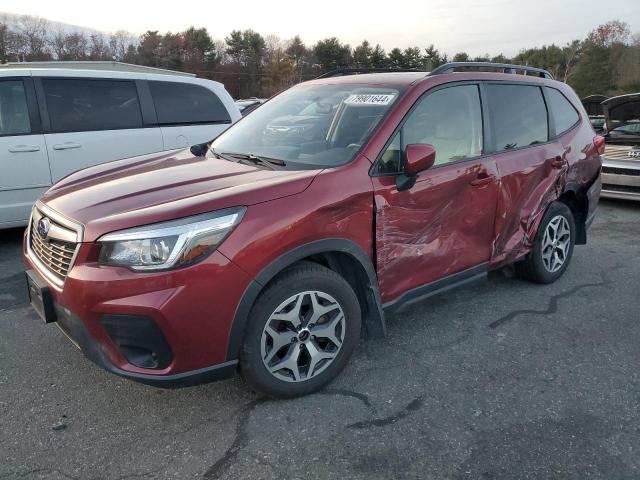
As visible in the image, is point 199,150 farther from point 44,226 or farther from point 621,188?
point 621,188

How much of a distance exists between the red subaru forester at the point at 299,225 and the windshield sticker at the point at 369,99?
1 cm

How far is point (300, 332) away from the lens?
2.77 m

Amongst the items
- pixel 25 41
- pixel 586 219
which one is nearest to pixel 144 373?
pixel 586 219

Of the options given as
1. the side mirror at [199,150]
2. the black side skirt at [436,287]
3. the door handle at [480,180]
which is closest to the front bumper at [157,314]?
the black side skirt at [436,287]

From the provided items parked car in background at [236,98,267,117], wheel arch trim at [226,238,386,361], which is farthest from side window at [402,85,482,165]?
parked car in background at [236,98,267,117]

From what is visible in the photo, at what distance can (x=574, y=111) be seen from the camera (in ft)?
15.5

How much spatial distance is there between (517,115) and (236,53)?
6756 centimetres

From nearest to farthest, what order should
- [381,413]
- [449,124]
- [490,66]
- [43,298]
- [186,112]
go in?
[43,298] < [381,413] < [449,124] < [490,66] < [186,112]

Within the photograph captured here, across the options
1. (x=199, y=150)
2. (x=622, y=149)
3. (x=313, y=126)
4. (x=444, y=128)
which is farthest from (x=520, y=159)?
(x=622, y=149)

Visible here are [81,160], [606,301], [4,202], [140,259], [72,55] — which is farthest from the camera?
[72,55]

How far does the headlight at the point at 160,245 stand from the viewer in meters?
2.35

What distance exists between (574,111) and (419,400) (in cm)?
325

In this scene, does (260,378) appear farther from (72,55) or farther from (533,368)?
(72,55)

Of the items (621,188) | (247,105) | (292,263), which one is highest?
(247,105)
